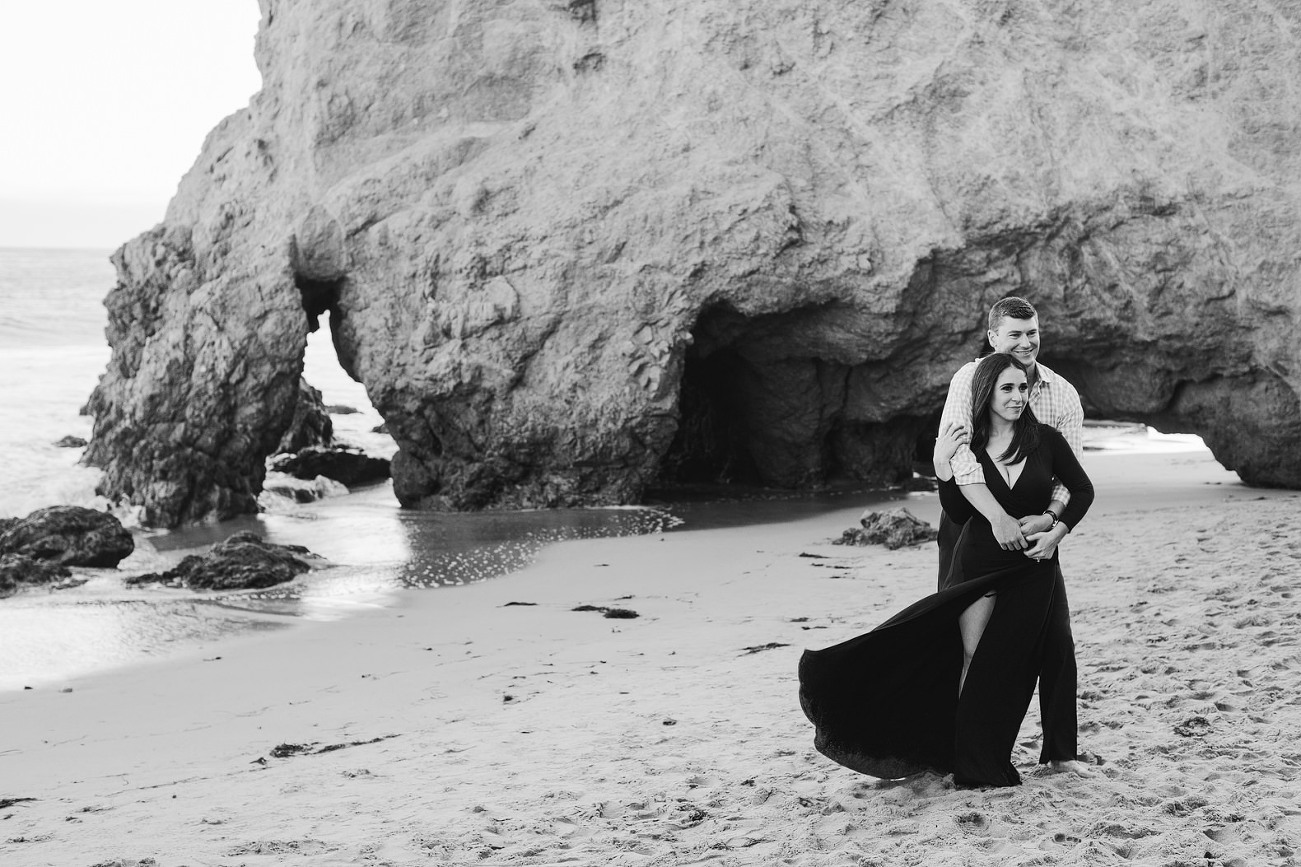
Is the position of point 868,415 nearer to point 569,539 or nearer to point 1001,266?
point 1001,266

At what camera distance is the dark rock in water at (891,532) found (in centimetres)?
845

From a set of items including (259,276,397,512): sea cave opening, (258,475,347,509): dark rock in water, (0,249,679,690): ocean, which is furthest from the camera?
(258,475,347,509): dark rock in water

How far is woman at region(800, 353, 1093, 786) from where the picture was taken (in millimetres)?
3580

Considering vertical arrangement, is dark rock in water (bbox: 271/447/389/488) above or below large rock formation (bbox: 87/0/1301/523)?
below

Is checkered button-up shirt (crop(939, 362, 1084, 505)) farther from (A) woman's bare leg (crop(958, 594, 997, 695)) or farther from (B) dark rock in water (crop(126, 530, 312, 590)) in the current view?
(B) dark rock in water (crop(126, 530, 312, 590))

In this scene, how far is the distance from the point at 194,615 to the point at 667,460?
670 centimetres

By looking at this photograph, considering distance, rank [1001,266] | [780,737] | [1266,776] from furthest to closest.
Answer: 1. [1001,266]
2. [780,737]
3. [1266,776]

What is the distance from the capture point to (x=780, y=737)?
13.9 feet

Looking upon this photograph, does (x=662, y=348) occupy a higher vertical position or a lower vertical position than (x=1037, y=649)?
higher

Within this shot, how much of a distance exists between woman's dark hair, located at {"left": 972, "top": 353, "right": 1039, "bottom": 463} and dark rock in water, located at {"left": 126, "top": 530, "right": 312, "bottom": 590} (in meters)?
5.83

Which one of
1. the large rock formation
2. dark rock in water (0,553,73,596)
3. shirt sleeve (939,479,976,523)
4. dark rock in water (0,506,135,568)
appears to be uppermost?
the large rock formation

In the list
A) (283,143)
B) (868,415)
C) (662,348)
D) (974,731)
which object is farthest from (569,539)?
(974,731)

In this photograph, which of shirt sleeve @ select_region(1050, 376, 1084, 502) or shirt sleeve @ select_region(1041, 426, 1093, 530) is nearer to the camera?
shirt sleeve @ select_region(1041, 426, 1093, 530)

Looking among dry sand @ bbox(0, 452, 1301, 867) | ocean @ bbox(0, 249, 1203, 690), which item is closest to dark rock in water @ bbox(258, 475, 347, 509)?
ocean @ bbox(0, 249, 1203, 690)
